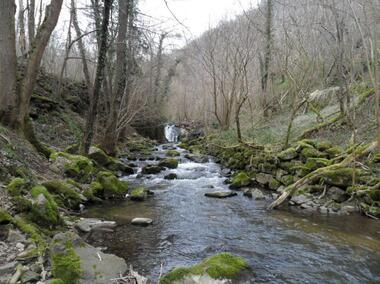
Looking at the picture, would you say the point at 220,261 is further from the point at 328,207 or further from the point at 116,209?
the point at 328,207

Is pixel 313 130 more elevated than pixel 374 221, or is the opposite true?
pixel 313 130

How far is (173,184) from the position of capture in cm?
1041

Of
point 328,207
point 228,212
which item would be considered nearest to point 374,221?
point 328,207

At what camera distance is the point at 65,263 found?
3738 mm

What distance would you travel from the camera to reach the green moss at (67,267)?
3637mm

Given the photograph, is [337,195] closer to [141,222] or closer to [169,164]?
[141,222]

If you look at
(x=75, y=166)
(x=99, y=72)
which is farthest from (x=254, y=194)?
(x=99, y=72)

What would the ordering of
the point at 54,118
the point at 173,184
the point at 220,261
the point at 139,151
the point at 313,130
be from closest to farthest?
1. the point at 220,261
2. the point at 173,184
3. the point at 313,130
4. the point at 54,118
5. the point at 139,151

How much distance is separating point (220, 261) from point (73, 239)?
70.2 inches

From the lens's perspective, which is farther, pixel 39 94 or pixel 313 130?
pixel 39 94

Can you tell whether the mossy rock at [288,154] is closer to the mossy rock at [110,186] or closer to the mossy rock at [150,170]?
the mossy rock at [150,170]

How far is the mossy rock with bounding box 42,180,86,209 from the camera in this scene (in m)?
6.70

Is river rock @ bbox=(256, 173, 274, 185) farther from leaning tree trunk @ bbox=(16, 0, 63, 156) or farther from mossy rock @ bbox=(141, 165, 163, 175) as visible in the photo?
leaning tree trunk @ bbox=(16, 0, 63, 156)

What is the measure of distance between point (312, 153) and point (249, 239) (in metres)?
4.19
